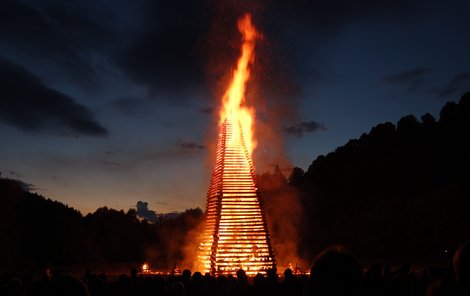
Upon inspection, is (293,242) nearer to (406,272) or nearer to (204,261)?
(204,261)

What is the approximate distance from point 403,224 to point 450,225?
586 centimetres

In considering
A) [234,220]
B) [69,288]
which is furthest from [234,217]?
[69,288]

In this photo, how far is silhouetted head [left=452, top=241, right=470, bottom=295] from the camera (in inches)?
104

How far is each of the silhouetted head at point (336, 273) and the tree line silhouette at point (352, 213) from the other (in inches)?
1247

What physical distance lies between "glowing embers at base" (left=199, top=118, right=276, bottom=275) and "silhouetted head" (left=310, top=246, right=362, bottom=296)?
20352 millimetres

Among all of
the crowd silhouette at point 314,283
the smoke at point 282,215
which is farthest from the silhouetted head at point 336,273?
the smoke at point 282,215

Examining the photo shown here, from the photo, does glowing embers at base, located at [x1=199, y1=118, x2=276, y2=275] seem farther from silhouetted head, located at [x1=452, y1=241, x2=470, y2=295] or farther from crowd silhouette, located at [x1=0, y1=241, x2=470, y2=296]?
silhouetted head, located at [x1=452, y1=241, x2=470, y2=295]

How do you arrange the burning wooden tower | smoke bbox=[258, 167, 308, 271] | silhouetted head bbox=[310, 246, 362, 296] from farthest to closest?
smoke bbox=[258, 167, 308, 271], the burning wooden tower, silhouetted head bbox=[310, 246, 362, 296]

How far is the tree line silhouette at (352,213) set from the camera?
3550 cm

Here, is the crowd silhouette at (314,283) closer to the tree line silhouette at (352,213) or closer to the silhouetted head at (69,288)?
the silhouetted head at (69,288)

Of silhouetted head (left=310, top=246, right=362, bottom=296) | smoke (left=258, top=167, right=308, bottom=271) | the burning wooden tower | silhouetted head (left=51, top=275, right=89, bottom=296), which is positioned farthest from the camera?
smoke (left=258, top=167, right=308, bottom=271)

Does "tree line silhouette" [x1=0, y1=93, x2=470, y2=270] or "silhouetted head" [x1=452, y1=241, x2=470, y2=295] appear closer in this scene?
"silhouetted head" [x1=452, y1=241, x2=470, y2=295]

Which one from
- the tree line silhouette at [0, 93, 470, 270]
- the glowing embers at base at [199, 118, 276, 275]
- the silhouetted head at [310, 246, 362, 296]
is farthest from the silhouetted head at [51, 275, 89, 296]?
the tree line silhouette at [0, 93, 470, 270]

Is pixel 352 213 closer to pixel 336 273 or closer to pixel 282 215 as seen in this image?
pixel 282 215
